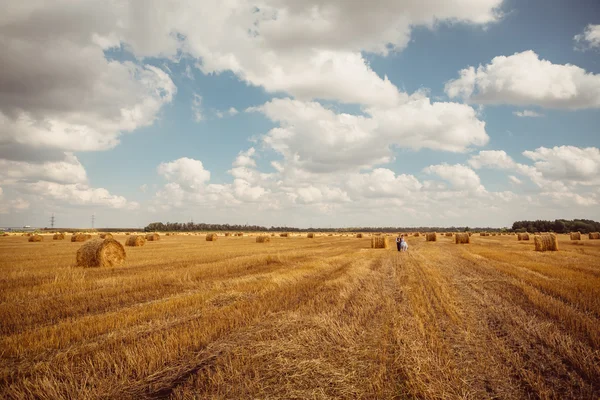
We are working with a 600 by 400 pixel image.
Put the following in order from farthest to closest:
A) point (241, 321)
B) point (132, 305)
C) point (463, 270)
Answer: point (463, 270), point (132, 305), point (241, 321)

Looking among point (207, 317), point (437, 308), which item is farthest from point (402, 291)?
point (207, 317)

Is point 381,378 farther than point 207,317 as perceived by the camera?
No

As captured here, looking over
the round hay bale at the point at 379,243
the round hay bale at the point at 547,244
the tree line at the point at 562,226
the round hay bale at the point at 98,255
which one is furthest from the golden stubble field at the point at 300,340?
the tree line at the point at 562,226

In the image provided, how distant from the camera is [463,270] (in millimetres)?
14477

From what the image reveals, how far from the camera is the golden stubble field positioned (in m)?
4.25

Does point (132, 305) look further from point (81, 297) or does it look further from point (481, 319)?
point (481, 319)

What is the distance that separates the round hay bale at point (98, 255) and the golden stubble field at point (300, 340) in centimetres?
526

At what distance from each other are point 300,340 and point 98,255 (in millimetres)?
14446

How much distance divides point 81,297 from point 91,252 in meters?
8.29

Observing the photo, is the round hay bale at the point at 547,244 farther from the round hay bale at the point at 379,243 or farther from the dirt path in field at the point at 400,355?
the dirt path in field at the point at 400,355

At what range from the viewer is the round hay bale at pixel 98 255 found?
640 inches

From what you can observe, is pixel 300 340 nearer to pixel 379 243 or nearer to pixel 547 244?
A: pixel 379 243

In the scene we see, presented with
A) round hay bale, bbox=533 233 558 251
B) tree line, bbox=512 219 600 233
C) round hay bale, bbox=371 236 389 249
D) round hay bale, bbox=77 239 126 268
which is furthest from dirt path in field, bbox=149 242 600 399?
tree line, bbox=512 219 600 233

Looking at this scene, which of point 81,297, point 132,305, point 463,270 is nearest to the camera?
point 132,305
